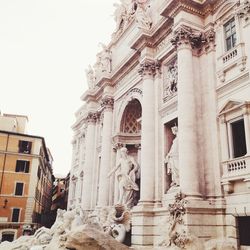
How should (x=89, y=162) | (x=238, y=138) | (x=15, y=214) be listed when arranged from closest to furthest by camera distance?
(x=238, y=138), (x=89, y=162), (x=15, y=214)

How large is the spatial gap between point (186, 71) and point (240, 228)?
245 inches

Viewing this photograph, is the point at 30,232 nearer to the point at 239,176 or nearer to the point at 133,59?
the point at 133,59

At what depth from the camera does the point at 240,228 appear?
10953 mm

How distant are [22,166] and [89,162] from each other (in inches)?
518

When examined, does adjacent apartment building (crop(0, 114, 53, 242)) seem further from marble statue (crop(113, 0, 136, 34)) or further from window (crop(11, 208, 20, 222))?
marble statue (crop(113, 0, 136, 34))

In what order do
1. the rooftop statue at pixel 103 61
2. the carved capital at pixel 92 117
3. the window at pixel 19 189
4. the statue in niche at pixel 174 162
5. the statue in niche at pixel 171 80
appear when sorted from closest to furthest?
the statue in niche at pixel 174 162, the statue in niche at pixel 171 80, the rooftop statue at pixel 103 61, the carved capital at pixel 92 117, the window at pixel 19 189

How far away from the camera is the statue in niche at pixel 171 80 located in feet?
49.6

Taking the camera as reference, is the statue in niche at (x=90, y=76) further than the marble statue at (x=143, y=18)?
Yes

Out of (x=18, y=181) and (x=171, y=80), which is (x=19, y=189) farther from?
(x=171, y=80)

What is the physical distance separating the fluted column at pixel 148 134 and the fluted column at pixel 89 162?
807cm

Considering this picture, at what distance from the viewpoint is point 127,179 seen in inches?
658

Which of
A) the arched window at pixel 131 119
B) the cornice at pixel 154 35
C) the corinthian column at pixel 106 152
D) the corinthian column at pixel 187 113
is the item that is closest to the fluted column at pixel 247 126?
the corinthian column at pixel 187 113

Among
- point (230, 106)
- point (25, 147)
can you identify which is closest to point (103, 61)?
point (230, 106)

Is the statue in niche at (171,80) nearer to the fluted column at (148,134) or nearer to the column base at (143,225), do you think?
the fluted column at (148,134)
